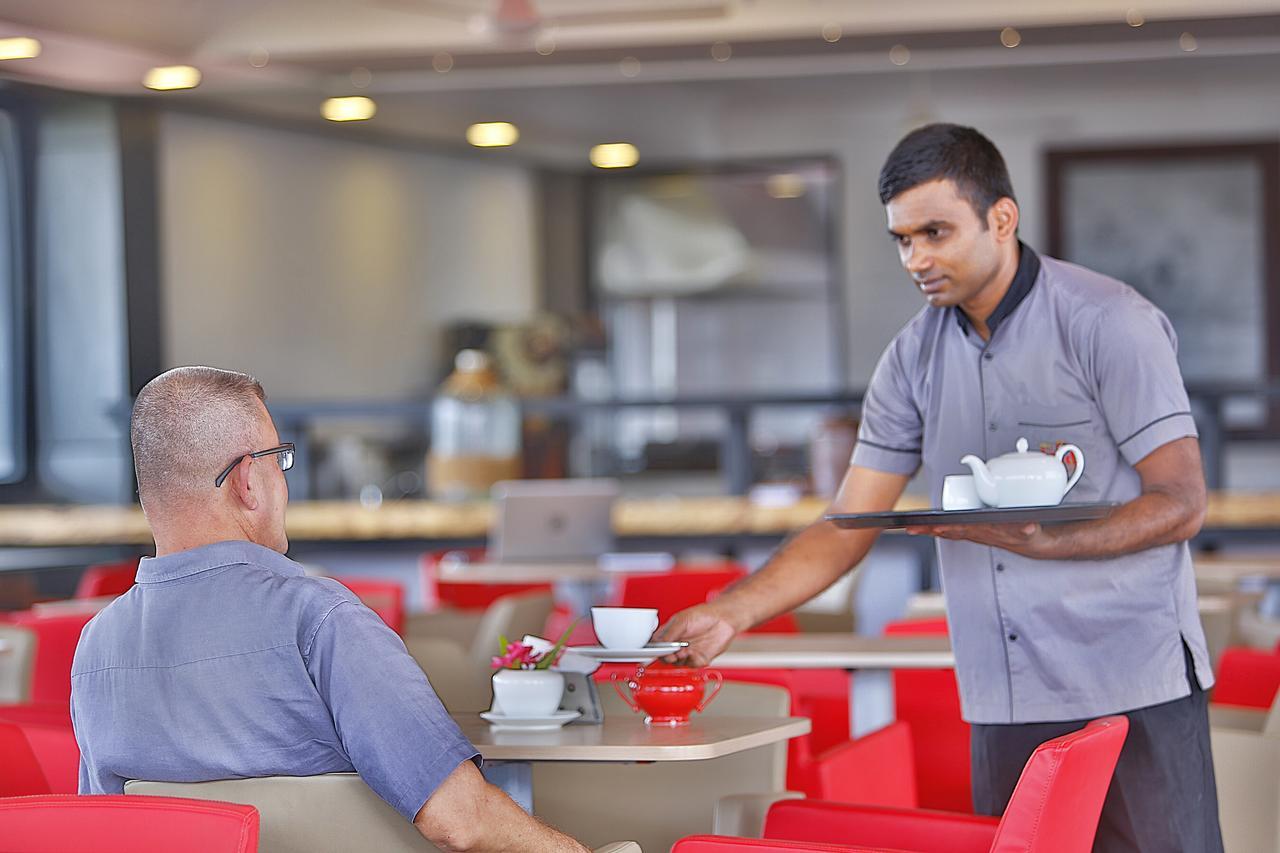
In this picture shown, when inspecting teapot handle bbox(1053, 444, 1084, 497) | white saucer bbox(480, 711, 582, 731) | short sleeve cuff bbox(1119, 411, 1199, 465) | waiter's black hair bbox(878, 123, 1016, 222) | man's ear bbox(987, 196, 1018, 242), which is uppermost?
waiter's black hair bbox(878, 123, 1016, 222)

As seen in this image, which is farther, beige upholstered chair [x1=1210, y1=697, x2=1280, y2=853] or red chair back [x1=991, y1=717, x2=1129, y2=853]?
beige upholstered chair [x1=1210, y1=697, x2=1280, y2=853]

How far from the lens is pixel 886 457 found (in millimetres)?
2758

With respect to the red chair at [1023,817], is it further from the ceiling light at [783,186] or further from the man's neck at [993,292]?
the ceiling light at [783,186]

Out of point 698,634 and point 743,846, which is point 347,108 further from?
point 743,846

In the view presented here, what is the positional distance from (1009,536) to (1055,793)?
379mm

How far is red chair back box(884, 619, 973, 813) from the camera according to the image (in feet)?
12.6

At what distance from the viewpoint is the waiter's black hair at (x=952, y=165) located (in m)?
2.46

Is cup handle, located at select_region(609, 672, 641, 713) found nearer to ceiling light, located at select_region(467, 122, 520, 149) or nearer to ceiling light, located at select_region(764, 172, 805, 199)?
ceiling light, located at select_region(467, 122, 520, 149)

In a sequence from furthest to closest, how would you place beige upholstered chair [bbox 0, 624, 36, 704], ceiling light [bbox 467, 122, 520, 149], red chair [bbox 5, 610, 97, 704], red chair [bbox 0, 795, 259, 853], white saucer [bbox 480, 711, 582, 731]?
ceiling light [bbox 467, 122, 520, 149], red chair [bbox 5, 610, 97, 704], beige upholstered chair [bbox 0, 624, 36, 704], white saucer [bbox 480, 711, 582, 731], red chair [bbox 0, 795, 259, 853]

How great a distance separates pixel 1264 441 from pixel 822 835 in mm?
8709

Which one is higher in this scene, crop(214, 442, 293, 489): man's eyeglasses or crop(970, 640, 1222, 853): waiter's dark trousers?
crop(214, 442, 293, 489): man's eyeglasses

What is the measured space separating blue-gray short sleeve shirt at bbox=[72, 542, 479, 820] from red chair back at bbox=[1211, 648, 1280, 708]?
7.89 ft

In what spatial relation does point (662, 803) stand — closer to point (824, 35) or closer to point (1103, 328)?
point (1103, 328)

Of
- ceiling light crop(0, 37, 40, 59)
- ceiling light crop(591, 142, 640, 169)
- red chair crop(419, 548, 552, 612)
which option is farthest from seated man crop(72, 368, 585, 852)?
ceiling light crop(591, 142, 640, 169)
